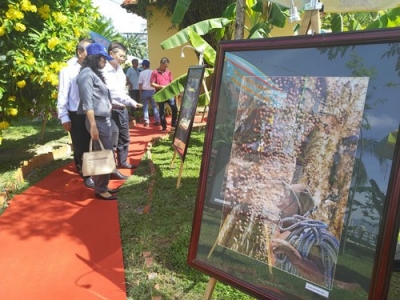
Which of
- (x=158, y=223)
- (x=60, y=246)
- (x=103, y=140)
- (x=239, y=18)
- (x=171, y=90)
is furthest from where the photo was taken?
(x=171, y=90)

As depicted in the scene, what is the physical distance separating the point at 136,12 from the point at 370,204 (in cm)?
1402

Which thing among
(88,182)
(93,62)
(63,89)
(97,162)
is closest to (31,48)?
(63,89)

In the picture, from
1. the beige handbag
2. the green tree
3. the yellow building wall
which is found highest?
the green tree

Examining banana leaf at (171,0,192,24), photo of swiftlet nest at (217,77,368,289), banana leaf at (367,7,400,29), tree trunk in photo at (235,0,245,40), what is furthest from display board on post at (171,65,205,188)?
photo of swiftlet nest at (217,77,368,289)

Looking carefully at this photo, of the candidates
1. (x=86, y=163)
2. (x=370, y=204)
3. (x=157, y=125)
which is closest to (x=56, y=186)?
(x=86, y=163)

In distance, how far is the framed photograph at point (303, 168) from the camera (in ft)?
4.42

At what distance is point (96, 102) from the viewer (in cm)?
409

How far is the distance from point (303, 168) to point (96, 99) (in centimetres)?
310

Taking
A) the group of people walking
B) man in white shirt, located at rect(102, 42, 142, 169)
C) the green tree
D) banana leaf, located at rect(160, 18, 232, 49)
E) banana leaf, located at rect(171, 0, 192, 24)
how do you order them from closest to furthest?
1. the group of people walking
2. man in white shirt, located at rect(102, 42, 142, 169)
3. banana leaf, located at rect(160, 18, 232, 49)
4. banana leaf, located at rect(171, 0, 192, 24)
5. the green tree

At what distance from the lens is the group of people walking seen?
399 cm

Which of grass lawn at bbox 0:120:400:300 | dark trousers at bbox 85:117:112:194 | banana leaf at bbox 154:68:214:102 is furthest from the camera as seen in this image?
banana leaf at bbox 154:68:214:102

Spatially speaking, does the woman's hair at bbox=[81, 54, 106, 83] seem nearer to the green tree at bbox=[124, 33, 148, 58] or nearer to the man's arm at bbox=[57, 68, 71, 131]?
the man's arm at bbox=[57, 68, 71, 131]

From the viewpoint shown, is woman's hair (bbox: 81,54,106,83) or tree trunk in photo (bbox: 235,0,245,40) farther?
tree trunk in photo (bbox: 235,0,245,40)

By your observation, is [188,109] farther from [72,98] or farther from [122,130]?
[72,98]
